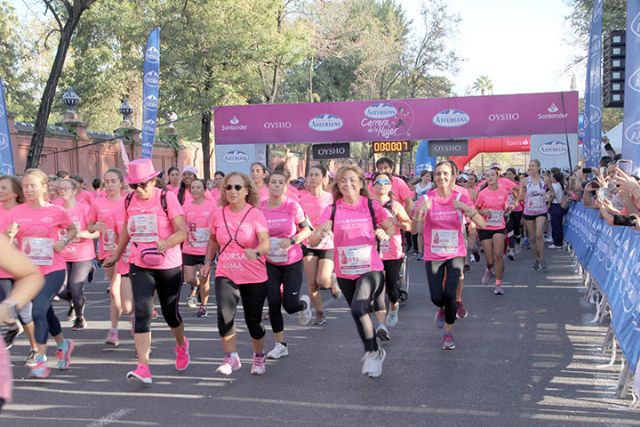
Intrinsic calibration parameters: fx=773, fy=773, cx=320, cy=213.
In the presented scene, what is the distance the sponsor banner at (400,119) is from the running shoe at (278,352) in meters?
17.3

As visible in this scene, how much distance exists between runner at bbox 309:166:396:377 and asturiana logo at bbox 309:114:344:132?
17.7 metres

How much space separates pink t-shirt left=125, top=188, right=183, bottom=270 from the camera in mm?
6742

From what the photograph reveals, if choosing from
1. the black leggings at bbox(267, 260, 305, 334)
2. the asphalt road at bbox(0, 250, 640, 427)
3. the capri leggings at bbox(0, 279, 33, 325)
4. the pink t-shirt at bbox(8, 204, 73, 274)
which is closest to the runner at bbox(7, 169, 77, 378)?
the pink t-shirt at bbox(8, 204, 73, 274)

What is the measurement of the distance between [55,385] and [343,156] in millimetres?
19105

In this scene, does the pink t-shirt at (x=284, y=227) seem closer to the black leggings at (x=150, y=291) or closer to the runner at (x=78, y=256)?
the black leggings at (x=150, y=291)

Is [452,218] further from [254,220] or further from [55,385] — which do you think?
[55,385]

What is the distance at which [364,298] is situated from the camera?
6770 mm

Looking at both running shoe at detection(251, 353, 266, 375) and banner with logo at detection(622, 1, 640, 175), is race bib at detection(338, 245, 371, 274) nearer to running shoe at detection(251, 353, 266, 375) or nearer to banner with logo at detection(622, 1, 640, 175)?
running shoe at detection(251, 353, 266, 375)

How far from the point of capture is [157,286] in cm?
686

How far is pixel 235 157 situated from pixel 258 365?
1859 centimetres

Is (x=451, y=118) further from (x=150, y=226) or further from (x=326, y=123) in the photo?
(x=150, y=226)

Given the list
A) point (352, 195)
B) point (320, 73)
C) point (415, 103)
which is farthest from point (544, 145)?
point (320, 73)

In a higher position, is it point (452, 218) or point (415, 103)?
point (415, 103)

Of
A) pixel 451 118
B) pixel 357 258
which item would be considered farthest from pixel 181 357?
pixel 451 118
